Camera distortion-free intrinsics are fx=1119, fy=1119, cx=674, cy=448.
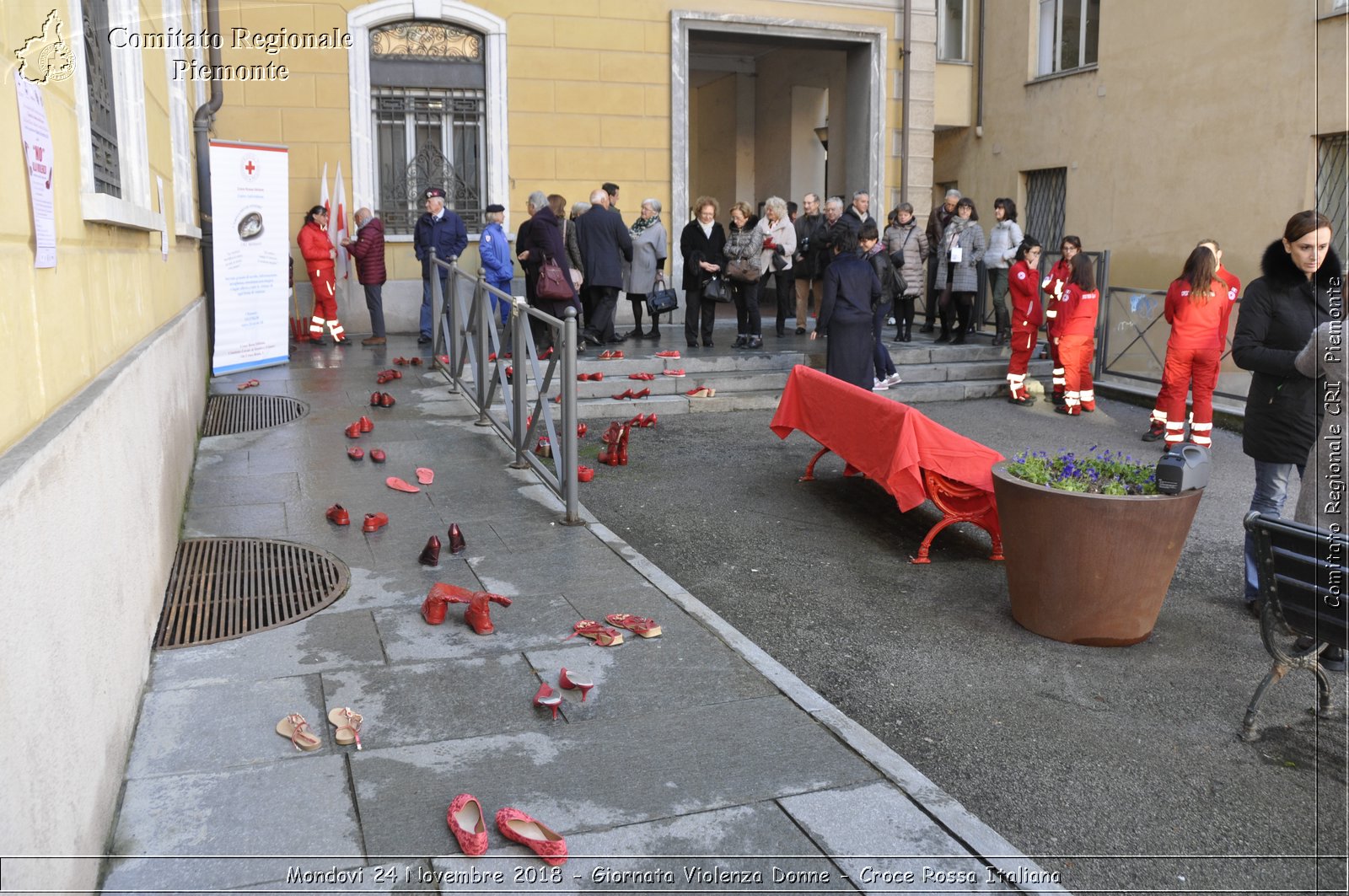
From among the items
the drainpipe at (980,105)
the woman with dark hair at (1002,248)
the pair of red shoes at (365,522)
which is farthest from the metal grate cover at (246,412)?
the drainpipe at (980,105)

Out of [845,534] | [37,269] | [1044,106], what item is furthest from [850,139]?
[37,269]

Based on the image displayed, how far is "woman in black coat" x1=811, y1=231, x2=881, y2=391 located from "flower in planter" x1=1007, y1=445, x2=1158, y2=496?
3.94 m

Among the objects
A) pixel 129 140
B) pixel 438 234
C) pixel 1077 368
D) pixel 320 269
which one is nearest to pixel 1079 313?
pixel 1077 368

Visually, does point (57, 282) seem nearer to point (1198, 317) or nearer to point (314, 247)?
point (1198, 317)

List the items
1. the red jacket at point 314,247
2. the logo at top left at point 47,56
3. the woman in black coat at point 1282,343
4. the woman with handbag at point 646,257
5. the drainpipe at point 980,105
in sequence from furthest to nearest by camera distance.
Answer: the drainpipe at point 980,105
the woman with handbag at point 646,257
the red jacket at point 314,247
the woman in black coat at point 1282,343
the logo at top left at point 47,56

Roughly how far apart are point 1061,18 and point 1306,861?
19138 millimetres

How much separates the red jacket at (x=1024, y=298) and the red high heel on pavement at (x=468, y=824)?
979cm

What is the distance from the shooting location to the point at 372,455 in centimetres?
750

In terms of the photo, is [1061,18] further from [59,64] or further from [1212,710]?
[59,64]

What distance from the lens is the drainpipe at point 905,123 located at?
16.4 meters

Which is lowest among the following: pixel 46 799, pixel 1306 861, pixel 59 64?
pixel 1306 861

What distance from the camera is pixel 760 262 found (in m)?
12.5

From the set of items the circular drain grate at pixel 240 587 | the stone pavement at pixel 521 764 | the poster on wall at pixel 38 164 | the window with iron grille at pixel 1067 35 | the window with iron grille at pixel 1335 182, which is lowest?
the stone pavement at pixel 521 764

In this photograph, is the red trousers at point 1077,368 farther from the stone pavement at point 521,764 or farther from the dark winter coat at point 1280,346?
the stone pavement at point 521,764
